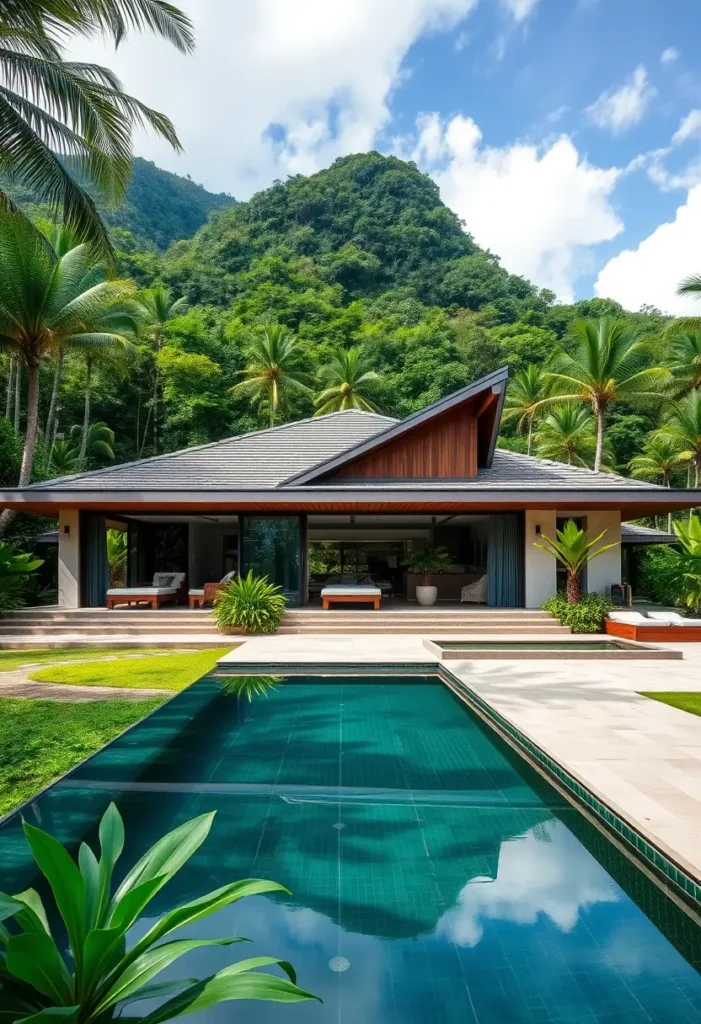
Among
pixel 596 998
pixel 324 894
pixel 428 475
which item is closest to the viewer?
pixel 596 998

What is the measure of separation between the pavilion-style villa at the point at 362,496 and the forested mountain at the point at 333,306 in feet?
51.9

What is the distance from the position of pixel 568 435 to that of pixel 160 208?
1873 inches

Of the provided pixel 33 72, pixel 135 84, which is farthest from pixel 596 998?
pixel 135 84

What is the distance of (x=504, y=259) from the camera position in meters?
54.3

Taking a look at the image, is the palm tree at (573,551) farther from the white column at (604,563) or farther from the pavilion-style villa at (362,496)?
the white column at (604,563)

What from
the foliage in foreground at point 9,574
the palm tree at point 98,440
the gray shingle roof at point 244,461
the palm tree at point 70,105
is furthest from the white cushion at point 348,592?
the palm tree at point 98,440

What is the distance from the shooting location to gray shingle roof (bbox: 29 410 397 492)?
14852 mm

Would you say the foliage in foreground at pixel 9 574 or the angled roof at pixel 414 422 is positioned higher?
the angled roof at pixel 414 422

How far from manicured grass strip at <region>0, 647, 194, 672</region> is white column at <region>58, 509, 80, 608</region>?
321 cm

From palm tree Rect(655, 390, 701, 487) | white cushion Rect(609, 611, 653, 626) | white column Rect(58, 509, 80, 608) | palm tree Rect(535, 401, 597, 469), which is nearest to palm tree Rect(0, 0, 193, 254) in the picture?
white column Rect(58, 509, 80, 608)

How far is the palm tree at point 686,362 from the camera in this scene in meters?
30.4

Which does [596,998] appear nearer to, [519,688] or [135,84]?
[519,688]

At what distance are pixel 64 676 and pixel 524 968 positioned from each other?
7.99 meters

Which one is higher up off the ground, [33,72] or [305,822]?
[33,72]
